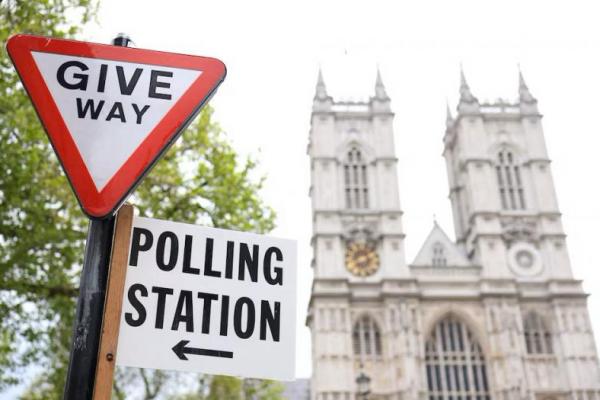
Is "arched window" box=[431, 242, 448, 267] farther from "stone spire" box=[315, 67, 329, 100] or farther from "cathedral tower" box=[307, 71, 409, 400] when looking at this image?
"stone spire" box=[315, 67, 329, 100]

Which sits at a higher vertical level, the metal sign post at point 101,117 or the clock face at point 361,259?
the clock face at point 361,259

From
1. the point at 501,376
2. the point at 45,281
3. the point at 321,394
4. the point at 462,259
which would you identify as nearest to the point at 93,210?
the point at 45,281

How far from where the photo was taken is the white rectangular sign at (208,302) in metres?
1.50

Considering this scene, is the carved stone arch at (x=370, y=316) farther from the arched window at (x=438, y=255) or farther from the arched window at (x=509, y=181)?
the arched window at (x=509, y=181)

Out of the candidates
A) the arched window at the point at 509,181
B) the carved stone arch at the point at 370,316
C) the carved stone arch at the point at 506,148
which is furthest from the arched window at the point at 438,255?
the carved stone arch at the point at 506,148

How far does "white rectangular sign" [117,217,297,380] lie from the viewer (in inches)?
59.1

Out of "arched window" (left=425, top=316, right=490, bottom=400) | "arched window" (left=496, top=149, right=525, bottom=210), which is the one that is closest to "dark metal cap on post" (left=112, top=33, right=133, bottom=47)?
Result: "arched window" (left=425, top=316, right=490, bottom=400)

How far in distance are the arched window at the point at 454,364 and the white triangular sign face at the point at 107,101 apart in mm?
31171

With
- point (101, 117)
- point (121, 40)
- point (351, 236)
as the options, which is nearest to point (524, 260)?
point (351, 236)

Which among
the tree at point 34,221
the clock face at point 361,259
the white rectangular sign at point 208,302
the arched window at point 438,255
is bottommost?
the white rectangular sign at point 208,302

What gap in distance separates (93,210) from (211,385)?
64.0 ft

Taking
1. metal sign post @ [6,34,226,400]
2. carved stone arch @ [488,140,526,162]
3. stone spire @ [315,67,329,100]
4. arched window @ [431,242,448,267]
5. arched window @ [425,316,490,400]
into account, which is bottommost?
metal sign post @ [6,34,226,400]

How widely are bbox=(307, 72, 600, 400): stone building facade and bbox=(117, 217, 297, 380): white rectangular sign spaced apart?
95.7 ft

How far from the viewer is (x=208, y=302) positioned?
5.18 ft
